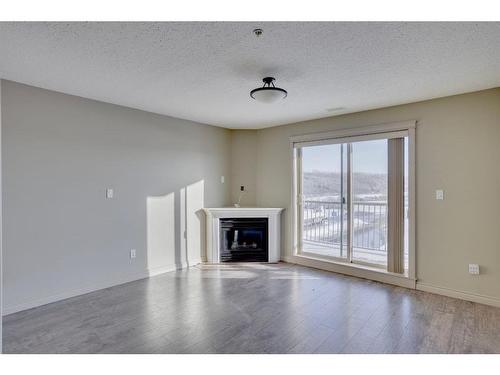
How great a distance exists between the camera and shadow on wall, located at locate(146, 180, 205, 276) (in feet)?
14.7

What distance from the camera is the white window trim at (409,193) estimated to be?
3871 millimetres

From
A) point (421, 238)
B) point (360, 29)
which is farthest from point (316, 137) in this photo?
point (360, 29)

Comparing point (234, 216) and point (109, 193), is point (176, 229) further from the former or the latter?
point (109, 193)

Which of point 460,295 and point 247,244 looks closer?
point 460,295

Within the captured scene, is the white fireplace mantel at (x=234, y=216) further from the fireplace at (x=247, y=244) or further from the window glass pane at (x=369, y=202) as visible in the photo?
the window glass pane at (x=369, y=202)

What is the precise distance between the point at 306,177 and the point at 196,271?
93.3 inches

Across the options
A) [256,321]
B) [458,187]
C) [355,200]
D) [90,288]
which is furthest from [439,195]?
[90,288]

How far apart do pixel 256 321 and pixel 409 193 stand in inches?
100

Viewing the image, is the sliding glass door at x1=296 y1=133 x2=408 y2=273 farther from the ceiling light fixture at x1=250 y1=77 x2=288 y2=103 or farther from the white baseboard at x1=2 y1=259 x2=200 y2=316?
the white baseboard at x1=2 y1=259 x2=200 y2=316

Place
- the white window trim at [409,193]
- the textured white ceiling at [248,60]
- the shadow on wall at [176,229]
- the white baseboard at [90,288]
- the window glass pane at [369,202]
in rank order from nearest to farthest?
the textured white ceiling at [248,60] → the white baseboard at [90,288] → the white window trim at [409,193] → the window glass pane at [369,202] → the shadow on wall at [176,229]

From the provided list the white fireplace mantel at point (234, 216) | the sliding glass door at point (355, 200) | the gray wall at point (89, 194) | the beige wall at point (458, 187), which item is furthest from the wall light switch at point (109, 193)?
the beige wall at point (458, 187)

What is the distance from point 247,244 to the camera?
17.7ft

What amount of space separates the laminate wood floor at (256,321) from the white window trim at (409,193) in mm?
214

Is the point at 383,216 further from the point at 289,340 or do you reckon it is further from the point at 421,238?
the point at 289,340
